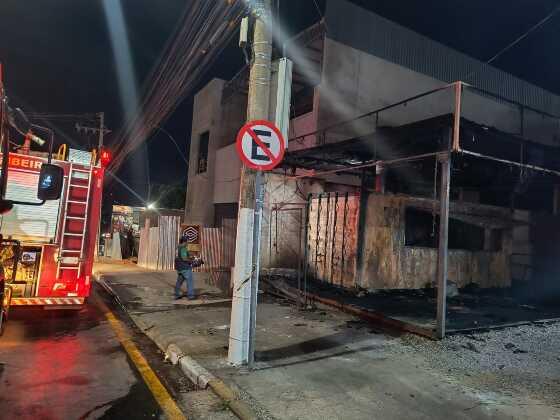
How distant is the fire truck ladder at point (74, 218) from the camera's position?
24.3 ft

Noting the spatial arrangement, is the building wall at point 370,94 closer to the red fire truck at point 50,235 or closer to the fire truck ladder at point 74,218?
the fire truck ladder at point 74,218

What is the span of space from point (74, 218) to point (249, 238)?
4025 mm

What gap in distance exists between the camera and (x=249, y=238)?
539 centimetres

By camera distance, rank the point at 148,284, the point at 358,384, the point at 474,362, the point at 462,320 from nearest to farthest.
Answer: the point at 358,384
the point at 474,362
the point at 462,320
the point at 148,284

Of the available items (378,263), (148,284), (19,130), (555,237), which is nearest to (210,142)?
(148,284)

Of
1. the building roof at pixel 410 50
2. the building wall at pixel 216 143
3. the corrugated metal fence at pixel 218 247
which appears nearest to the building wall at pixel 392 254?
the corrugated metal fence at pixel 218 247

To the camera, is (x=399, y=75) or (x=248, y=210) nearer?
(x=248, y=210)

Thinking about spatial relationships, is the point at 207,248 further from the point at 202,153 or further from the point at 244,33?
the point at 244,33

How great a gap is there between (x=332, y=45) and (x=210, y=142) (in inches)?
390

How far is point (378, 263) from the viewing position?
39.1 ft

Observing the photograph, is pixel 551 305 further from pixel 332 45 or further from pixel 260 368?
pixel 332 45

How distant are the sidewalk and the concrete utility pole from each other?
15.8 inches

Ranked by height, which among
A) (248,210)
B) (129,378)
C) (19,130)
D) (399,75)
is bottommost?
(129,378)

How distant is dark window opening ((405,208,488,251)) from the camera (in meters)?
12.8
